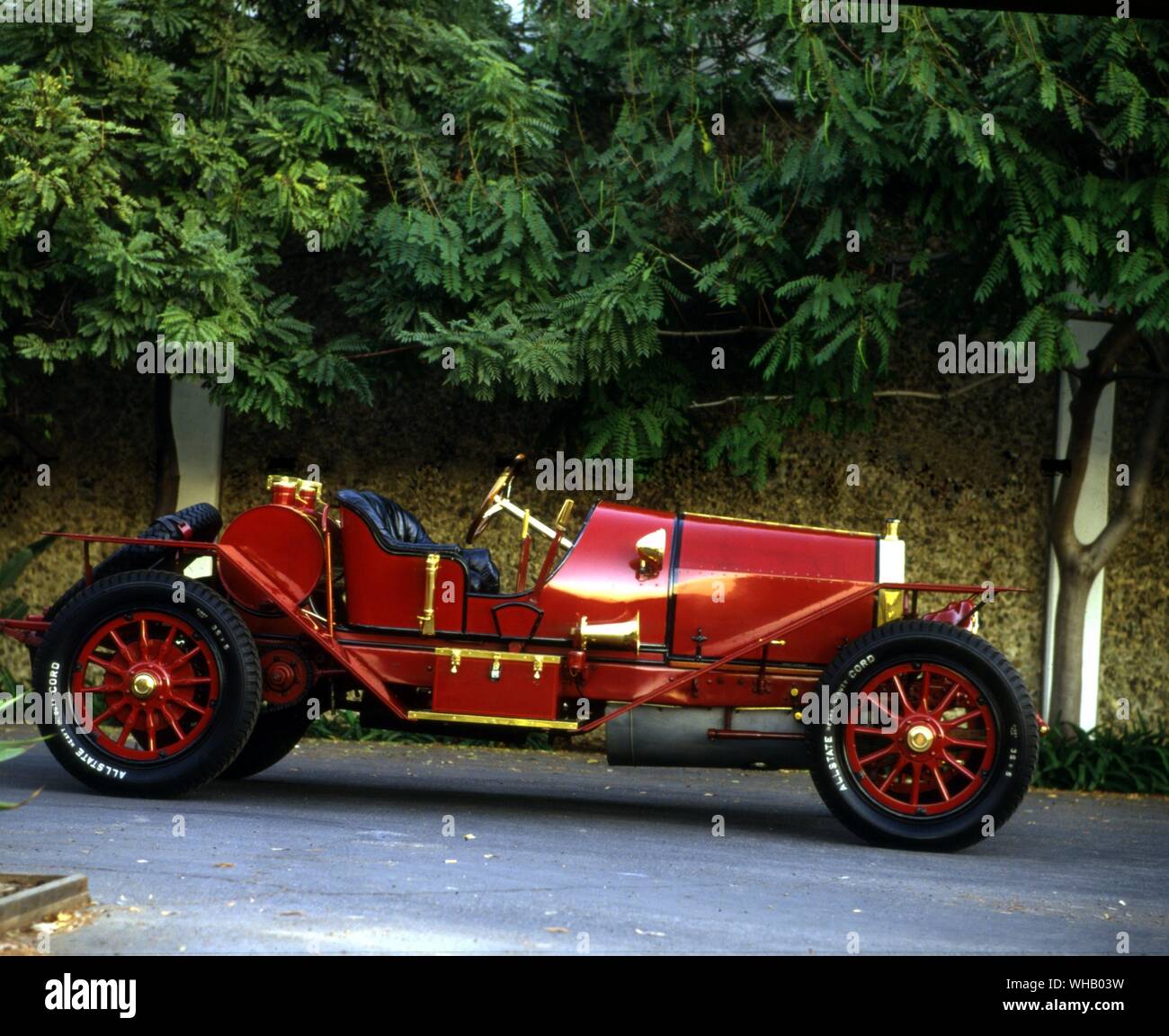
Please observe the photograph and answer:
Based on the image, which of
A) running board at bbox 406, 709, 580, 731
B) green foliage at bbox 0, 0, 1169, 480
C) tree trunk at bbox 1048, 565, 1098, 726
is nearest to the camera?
running board at bbox 406, 709, 580, 731

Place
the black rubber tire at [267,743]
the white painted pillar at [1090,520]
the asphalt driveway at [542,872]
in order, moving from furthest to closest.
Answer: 1. the white painted pillar at [1090,520]
2. the black rubber tire at [267,743]
3. the asphalt driveway at [542,872]

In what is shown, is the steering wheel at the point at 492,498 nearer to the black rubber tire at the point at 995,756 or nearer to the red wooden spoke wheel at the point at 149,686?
the red wooden spoke wheel at the point at 149,686

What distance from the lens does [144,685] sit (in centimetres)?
708

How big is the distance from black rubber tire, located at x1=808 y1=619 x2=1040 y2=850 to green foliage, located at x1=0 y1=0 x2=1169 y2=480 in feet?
10.0

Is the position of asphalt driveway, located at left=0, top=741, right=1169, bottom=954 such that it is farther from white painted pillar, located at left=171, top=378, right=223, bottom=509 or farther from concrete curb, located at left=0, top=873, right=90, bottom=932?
white painted pillar, located at left=171, top=378, right=223, bottom=509

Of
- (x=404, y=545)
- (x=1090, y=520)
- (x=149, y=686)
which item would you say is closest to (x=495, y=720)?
(x=404, y=545)

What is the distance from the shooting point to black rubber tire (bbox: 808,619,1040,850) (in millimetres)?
6629

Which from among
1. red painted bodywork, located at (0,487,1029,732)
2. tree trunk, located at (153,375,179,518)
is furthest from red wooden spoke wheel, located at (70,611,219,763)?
tree trunk, located at (153,375,179,518)

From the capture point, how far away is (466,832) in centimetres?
689

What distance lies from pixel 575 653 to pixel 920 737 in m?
1.62

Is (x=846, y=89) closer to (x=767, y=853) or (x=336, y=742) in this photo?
(x=767, y=853)

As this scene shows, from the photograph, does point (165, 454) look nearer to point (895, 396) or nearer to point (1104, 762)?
point (895, 396)

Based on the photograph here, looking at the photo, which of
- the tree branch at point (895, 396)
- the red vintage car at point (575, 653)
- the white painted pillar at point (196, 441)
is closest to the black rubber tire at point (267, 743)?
the red vintage car at point (575, 653)

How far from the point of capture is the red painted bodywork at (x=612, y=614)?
278 inches
